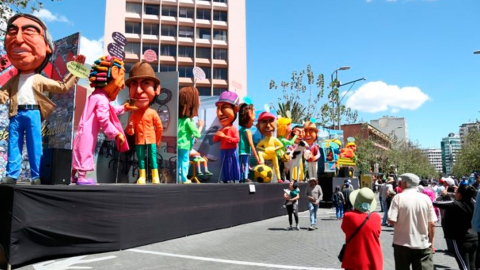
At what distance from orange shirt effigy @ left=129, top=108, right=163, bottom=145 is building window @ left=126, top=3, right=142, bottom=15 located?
1736 inches

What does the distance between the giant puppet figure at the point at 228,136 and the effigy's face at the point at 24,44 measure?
21.7ft

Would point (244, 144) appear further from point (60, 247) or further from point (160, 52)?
point (160, 52)

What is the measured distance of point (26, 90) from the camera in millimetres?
7309

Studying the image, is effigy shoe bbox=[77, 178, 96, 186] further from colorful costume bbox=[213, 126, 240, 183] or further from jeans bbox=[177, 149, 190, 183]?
colorful costume bbox=[213, 126, 240, 183]

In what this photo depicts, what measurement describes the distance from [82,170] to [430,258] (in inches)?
265

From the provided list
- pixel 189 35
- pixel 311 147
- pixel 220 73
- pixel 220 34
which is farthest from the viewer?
pixel 220 34

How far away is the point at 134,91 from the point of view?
9.76 metres

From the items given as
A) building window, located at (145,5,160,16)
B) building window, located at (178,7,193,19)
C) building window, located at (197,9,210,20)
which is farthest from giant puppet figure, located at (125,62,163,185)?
building window, located at (197,9,210,20)

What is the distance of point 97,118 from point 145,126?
4.79 ft

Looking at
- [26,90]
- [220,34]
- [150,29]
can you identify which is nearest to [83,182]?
[26,90]

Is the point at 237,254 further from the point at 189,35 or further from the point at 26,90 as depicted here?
the point at 189,35

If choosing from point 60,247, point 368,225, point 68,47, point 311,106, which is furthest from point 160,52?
point 368,225

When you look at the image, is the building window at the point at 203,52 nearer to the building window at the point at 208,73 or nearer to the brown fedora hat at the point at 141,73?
the building window at the point at 208,73

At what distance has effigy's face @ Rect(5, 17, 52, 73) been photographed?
7.34 meters
